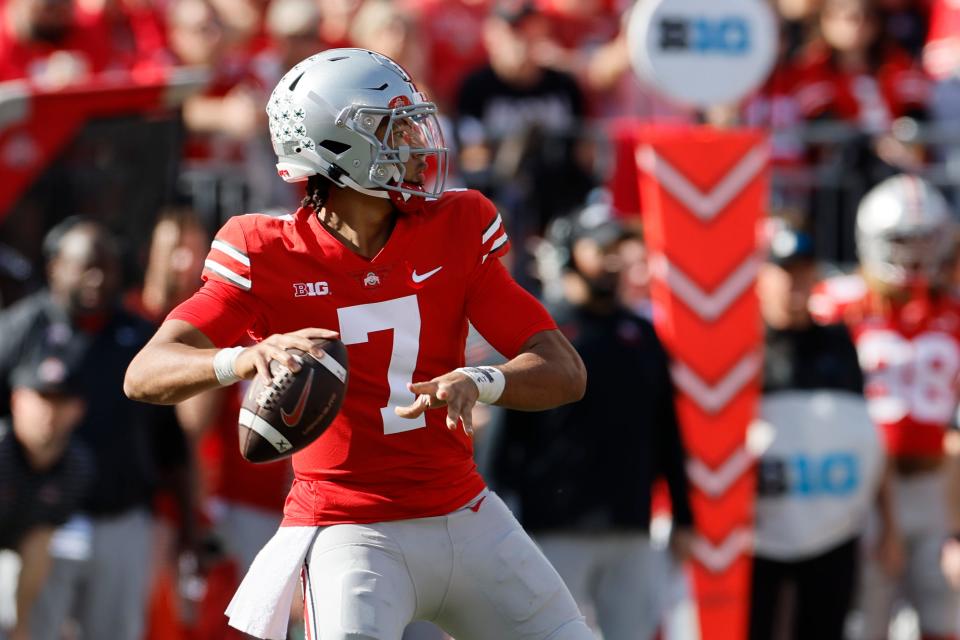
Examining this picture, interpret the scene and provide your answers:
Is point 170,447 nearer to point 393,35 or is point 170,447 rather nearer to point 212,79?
point 212,79

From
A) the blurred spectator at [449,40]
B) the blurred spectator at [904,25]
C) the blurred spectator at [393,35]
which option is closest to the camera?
the blurred spectator at [393,35]

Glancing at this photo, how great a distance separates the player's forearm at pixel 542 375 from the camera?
13.7 ft

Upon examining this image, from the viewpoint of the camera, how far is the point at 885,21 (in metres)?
10.4

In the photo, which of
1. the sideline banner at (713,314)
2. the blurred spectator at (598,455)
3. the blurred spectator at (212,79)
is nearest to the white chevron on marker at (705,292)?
the sideline banner at (713,314)

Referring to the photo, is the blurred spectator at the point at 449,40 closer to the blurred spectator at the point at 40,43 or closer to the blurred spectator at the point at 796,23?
the blurred spectator at the point at 796,23

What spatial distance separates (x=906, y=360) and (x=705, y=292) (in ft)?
3.93

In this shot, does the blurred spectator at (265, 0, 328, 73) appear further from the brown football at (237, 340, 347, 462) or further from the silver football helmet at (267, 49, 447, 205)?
the brown football at (237, 340, 347, 462)

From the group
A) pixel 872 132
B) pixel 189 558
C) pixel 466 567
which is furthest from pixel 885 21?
pixel 466 567

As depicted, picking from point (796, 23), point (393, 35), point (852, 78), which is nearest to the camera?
point (393, 35)

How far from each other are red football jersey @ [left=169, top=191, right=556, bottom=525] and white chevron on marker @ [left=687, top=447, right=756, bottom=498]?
11.5ft

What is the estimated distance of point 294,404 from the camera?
387 cm

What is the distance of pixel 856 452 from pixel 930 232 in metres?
1.18

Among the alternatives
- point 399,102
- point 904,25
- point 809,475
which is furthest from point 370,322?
point 904,25

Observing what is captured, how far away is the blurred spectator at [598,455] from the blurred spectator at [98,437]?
154cm
